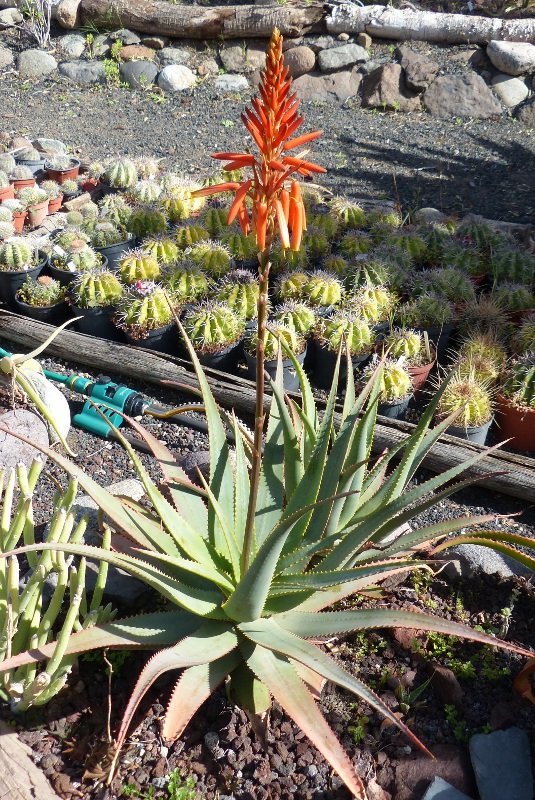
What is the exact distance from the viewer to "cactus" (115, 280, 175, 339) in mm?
4844

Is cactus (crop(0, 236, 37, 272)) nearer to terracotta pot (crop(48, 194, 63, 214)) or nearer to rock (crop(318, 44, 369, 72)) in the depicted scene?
terracotta pot (crop(48, 194, 63, 214))

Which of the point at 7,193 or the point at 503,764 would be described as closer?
the point at 503,764

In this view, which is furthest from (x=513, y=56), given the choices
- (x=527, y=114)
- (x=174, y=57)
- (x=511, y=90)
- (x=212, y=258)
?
(x=212, y=258)

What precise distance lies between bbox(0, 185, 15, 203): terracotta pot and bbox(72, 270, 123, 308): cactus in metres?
2.54

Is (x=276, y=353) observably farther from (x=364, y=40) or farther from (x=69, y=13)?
(x=69, y=13)

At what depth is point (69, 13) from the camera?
41.2ft

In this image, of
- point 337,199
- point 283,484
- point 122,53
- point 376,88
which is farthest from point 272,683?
point 122,53

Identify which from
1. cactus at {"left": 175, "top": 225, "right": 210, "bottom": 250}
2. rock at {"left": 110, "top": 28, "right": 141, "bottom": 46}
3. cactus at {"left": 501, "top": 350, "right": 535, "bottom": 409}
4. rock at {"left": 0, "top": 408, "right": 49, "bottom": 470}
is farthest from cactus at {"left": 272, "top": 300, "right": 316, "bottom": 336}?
rock at {"left": 110, "top": 28, "right": 141, "bottom": 46}

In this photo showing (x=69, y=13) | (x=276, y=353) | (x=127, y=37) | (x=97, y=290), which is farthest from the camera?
(x=69, y=13)

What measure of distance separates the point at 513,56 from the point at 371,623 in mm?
10430

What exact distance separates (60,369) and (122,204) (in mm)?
2230

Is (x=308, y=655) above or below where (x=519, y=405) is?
above

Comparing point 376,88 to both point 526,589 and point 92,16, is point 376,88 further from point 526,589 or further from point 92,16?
point 526,589

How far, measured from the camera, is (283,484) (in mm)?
2652
